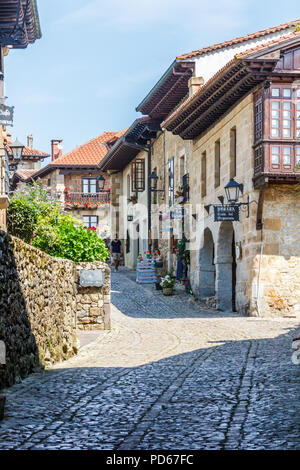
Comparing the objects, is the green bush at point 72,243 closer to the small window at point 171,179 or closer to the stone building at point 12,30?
the stone building at point 12,30

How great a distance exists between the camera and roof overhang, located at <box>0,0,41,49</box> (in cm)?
2045

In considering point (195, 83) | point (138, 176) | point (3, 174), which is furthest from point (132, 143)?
point (3, 174)

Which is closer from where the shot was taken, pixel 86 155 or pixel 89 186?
pixel 89 186

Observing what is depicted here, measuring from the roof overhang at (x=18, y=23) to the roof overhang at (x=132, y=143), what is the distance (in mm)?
7236

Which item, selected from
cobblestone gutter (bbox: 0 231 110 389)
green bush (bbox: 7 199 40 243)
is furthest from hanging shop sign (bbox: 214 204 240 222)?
cobblestone gutter (bbox: 0 231 110 389)

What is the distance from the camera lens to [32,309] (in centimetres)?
1044

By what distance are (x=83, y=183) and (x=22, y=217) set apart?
23653mm

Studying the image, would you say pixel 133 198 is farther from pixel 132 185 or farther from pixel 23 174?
pixel 23 174

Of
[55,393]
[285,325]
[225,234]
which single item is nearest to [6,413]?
[55,393]

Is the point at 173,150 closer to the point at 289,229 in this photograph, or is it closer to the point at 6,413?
the point at 289,229

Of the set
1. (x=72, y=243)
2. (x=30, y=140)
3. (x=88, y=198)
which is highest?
(x=30, y=140)

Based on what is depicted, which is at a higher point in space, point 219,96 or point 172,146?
point 219,96

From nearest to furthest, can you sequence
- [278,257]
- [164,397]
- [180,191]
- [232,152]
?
1. [164,397]
2. [278,257]
3. [232,152]
4. [180,191]

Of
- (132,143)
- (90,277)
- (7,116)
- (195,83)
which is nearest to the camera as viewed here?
(90,277)
